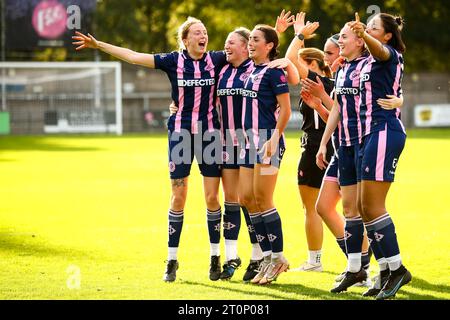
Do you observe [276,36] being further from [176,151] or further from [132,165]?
[132,165]

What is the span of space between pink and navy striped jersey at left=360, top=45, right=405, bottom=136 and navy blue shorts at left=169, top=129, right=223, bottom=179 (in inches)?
68.7

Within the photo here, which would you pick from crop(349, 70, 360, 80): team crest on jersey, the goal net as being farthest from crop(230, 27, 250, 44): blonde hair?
the goal net

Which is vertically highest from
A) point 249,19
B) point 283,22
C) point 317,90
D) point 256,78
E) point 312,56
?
point 249,19

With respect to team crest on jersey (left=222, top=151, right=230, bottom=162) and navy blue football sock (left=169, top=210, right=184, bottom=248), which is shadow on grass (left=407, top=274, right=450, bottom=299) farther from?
navy blue football sock (left=169, top=210, right=184, bottom=248)

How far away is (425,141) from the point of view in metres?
35.9

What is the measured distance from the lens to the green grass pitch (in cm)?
844

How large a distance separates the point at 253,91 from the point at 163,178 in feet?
41.6

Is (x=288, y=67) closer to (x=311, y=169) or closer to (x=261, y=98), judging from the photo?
(x=261, y=98)

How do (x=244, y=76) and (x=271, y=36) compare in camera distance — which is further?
(x=244, y=76)

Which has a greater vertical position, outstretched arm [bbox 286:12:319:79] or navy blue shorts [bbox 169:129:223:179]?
outstretched arm [bbox 286:12:319:79]

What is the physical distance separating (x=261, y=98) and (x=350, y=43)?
1018mm

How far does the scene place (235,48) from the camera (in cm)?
902

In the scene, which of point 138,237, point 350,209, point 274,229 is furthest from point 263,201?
point 138,237
